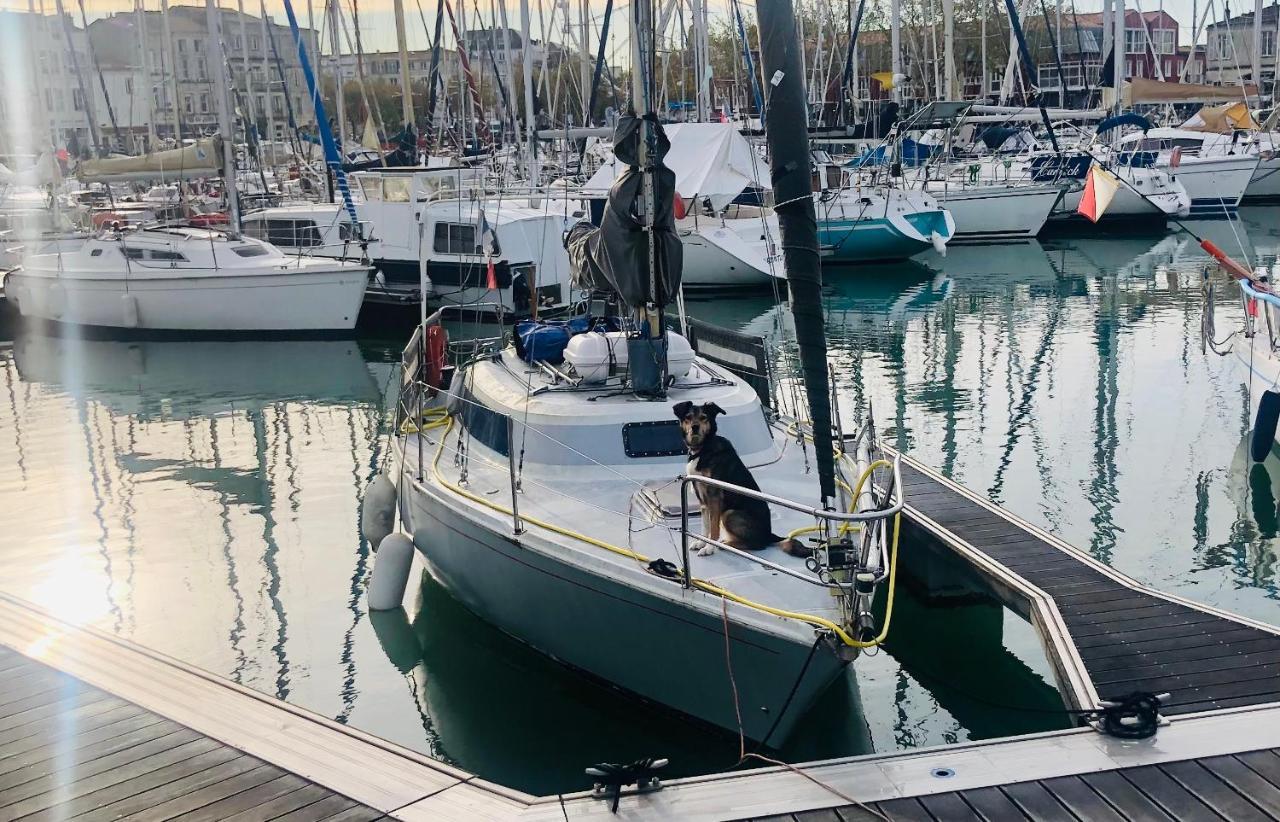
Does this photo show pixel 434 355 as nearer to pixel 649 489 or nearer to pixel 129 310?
pixel 649 489

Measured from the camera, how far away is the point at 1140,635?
30.1ft

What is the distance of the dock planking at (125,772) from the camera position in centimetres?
689

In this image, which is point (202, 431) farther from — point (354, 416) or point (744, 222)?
point (744, 222)

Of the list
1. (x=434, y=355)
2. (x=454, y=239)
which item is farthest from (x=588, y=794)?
(x=454, y=239)

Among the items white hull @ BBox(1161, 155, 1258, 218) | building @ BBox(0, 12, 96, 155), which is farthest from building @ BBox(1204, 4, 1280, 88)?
building @ BBox(0, 12, 96, 155)

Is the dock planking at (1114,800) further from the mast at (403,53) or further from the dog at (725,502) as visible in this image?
the mast at (403,53)

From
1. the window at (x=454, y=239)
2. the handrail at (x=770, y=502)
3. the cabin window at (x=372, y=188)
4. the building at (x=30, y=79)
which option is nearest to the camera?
the handrail at (x=770, y=502)

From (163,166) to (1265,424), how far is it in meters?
23.5

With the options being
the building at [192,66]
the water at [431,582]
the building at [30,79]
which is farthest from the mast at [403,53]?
the building at [192,66]

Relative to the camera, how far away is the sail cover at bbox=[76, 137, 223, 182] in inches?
1134

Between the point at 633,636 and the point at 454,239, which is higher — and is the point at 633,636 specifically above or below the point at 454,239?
below

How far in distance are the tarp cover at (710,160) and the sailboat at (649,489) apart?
10.8 m

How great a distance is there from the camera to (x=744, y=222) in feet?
109

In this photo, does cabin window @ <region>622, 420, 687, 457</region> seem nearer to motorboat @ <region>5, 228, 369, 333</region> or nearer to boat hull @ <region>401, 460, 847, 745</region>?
boat hull @ <region>401, 460, 847, 745</region>
